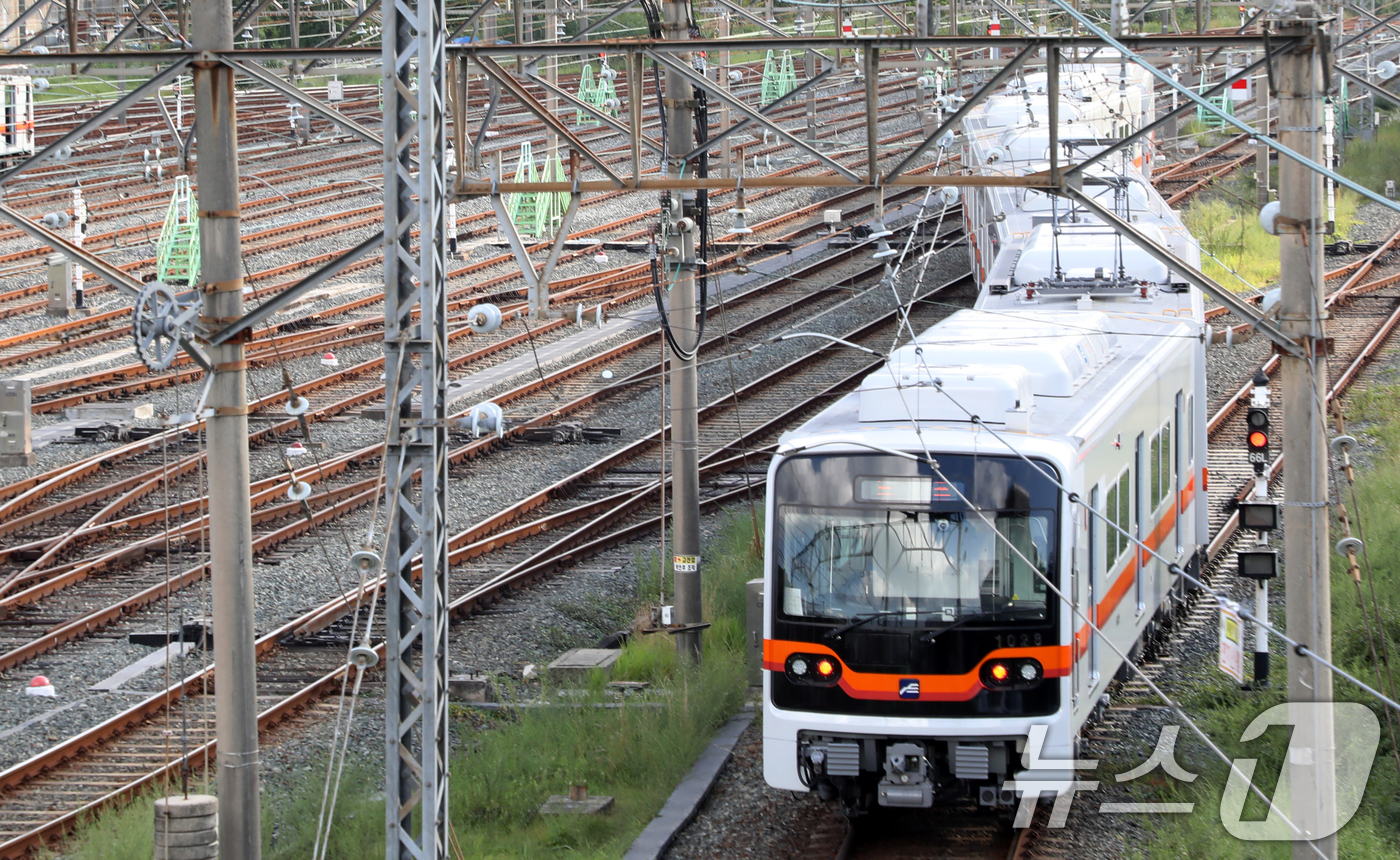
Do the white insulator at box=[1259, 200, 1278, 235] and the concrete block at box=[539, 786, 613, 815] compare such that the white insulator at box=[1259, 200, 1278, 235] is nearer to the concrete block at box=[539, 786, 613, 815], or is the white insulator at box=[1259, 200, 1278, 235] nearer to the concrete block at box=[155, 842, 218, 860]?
the concrete block at box=[539, 786, 613, 815]

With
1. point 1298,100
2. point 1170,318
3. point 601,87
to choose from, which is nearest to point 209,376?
point 1298,100

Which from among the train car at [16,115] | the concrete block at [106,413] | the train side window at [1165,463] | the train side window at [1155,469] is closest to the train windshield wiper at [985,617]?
the train side window at [1155,469]

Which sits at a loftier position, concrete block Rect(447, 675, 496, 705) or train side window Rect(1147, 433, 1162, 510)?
train side window Rect(1147, 433, 1162, 510)

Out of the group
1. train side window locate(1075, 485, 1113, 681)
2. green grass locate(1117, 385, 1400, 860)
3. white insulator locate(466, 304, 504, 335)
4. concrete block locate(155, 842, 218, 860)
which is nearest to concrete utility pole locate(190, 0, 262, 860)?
concrete block locate(155, 842, 218, 860)

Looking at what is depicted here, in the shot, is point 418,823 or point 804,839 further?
point 804,839

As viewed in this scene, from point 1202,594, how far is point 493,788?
780 centimetres

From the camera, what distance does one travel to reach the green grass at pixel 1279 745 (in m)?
9.48

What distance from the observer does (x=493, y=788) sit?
1119cm

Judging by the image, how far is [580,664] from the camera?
44.6 ft

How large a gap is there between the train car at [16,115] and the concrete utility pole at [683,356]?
20859 millimetres

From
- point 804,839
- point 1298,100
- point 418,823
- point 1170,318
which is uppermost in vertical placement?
point 1298,100

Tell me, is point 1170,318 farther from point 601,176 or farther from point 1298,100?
point 601,176

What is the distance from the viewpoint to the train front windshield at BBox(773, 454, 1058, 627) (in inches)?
384

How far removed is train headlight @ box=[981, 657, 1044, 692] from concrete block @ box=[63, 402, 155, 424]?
13714mm
